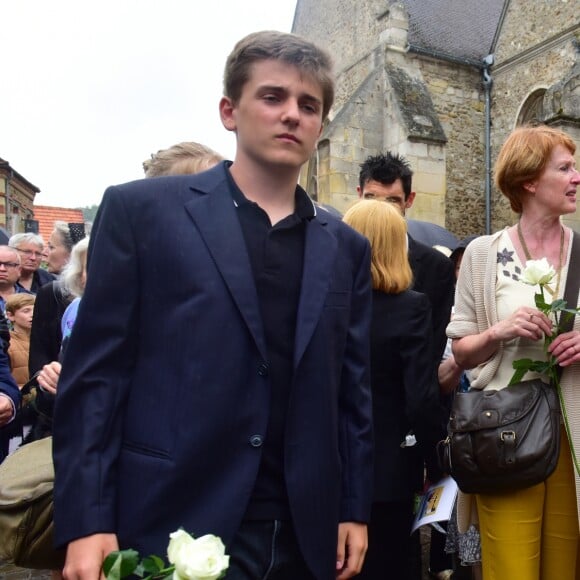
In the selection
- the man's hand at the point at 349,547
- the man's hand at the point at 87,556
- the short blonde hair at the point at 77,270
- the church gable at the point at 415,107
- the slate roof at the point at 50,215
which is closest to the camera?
the man's hand at the point at 87,556

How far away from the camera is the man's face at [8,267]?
5.08 meters

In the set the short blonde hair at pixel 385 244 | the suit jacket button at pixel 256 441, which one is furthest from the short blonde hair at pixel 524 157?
the suit jacket button at pixel 256 441

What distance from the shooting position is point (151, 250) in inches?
57.9

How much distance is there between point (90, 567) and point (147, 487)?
20cm

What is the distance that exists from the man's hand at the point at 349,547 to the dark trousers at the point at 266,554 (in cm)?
14

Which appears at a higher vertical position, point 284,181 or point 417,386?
point 284,181

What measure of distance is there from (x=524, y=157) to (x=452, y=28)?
16.5 metres

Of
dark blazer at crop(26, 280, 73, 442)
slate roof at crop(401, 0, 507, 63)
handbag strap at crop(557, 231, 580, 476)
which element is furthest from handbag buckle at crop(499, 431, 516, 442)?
slate roof at crop(401, 0, 507, 63)

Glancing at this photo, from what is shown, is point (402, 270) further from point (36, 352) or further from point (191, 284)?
point (36, 352)

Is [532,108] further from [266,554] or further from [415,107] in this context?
[266,554]

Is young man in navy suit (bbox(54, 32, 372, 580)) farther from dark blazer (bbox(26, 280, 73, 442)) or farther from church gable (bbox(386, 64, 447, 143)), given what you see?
church gable (bbox(386, 64, 447, 143))

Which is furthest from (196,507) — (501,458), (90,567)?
(501,458)

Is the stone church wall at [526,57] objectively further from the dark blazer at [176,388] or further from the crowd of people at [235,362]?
the dark blazer at [176,388]

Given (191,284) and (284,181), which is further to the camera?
(284,181)
